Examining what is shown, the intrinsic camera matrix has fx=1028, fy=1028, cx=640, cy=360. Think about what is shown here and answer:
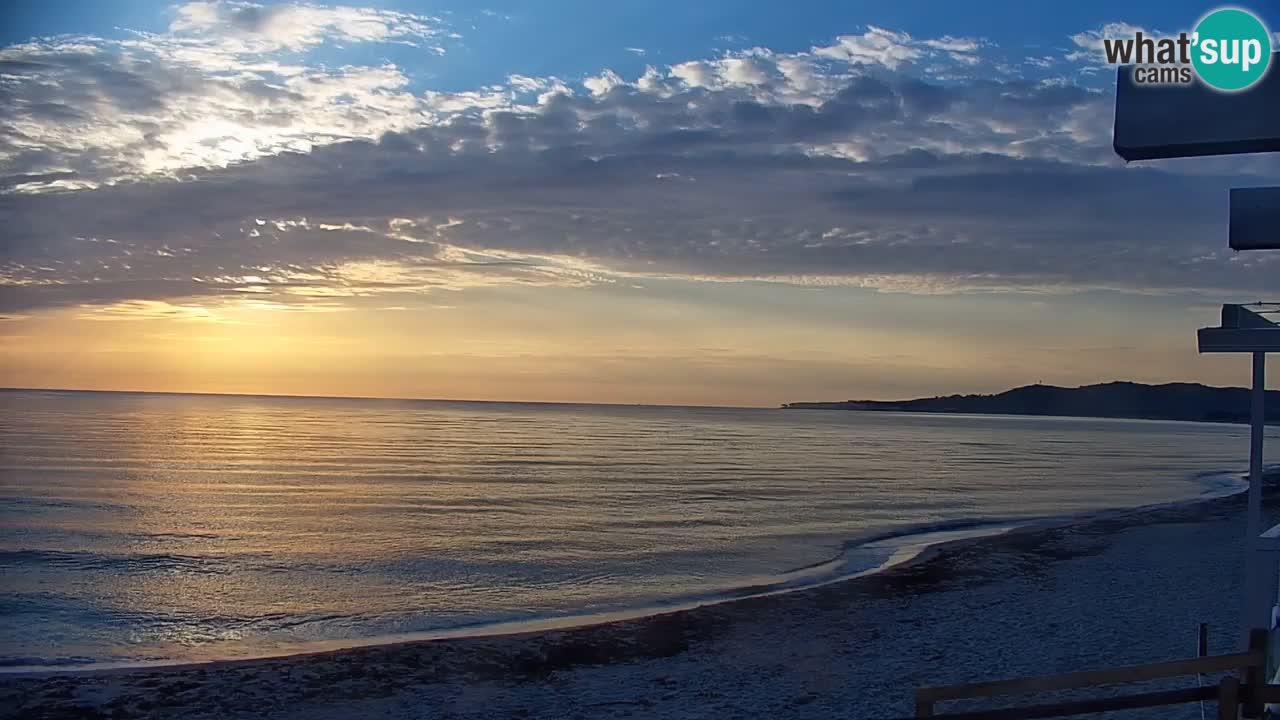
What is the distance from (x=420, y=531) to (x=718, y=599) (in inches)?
559

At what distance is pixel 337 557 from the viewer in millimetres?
26234

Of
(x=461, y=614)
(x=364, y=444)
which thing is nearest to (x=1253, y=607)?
(x=461, y=614)

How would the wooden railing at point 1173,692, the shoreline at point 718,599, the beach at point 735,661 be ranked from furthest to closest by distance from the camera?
the shoreline at point 718,599, the beach at point 735,661, the wooden railing at point 1173,692

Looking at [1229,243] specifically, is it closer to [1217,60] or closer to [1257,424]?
[1217,60]

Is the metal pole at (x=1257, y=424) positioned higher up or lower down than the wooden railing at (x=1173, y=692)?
higher up

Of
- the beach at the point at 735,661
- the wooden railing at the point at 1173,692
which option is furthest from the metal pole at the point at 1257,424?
the wooden railing at the point at 1173,692

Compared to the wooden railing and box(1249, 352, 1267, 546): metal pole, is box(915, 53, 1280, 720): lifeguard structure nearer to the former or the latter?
the wooden railing

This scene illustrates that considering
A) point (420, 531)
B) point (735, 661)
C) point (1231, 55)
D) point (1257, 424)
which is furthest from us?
point (420, 531)

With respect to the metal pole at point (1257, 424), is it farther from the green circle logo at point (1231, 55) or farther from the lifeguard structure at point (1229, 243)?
the green circle logo at point (1231, 55)

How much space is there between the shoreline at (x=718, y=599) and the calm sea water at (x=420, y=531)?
0.26m

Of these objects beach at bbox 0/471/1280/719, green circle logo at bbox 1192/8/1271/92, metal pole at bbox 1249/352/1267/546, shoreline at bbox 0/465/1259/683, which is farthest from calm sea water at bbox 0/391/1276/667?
green circle logo at bbox 1192/8/1271/92

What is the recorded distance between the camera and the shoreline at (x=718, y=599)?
14711 mm

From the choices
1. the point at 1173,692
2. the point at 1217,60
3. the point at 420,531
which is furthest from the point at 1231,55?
the point at 420,531

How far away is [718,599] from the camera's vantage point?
2011 centimetres
